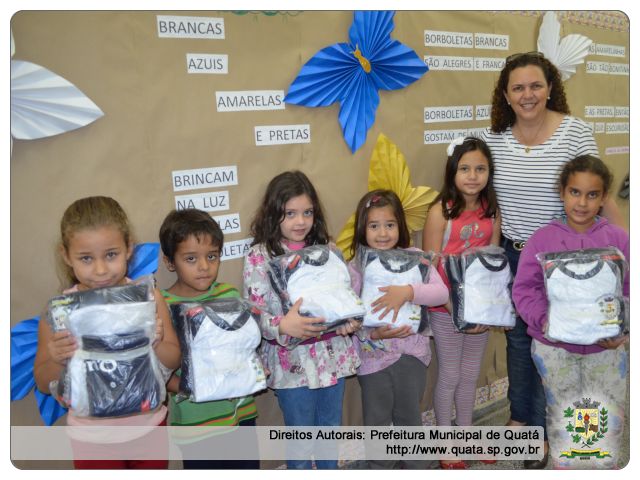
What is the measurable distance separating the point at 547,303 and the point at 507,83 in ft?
3.67

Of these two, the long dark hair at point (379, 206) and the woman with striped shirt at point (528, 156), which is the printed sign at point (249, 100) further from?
the woman with striped shirt at point (528, 156)

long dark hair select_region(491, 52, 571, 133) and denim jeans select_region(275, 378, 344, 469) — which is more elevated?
long dark hair select_region(491, 52, 571, 133)

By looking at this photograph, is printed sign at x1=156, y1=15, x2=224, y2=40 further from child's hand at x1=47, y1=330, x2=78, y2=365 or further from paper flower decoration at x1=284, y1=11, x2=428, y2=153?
child's hand at x1=47, y1=330, x2=78, y2=365

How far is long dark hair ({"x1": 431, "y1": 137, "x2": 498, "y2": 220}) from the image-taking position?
265cm

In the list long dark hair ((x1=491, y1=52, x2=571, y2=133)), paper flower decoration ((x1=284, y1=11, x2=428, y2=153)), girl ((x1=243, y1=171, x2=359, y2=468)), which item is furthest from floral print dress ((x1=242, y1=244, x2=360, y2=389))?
long dark hair ((x1=491, y1=52, x2=571, y2=133))

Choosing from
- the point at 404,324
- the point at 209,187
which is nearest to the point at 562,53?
the point at 404,324

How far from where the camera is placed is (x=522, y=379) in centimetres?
277

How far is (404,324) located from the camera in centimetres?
227

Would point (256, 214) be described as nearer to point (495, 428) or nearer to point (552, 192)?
point (552, 192)

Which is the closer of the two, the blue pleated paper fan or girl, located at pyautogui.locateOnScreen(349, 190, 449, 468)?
the blue pleated paper fan

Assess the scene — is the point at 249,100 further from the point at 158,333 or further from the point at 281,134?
the point at 158,333

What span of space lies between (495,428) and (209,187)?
2.16m

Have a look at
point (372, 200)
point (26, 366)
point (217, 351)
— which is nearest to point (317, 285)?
point (217, 351)

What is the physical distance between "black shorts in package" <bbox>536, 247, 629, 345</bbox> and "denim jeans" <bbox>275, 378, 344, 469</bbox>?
97 centimetres
